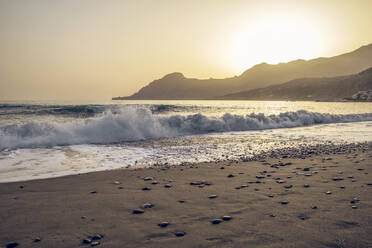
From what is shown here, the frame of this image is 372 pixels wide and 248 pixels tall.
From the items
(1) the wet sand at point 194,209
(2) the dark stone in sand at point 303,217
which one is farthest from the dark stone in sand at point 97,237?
(2) the dark stone in sand at point 303,217

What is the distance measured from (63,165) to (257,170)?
5200 mm

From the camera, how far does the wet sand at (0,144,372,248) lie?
3090 mm

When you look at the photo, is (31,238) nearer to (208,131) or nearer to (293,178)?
(293,178)

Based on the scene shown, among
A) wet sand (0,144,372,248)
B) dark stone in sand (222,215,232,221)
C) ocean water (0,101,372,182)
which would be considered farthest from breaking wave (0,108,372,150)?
dark stone in sand (222,215,232,221)

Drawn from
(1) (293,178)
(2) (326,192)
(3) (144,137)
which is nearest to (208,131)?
(3) (144,137)

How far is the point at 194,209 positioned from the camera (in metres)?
4.02

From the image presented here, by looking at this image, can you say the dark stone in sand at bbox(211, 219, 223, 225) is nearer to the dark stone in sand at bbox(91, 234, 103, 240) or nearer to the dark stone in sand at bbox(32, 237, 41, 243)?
the dark stone in sand at bbox(91, 234, 103, 240)

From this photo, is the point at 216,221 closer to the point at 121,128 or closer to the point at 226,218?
the point at 226,218

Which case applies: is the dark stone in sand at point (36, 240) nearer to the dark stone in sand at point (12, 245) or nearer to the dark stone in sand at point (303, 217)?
the dark stone in sand at point (12, 245)

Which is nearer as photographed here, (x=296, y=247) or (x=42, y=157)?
(x=296, y=247)

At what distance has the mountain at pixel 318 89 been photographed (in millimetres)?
124438

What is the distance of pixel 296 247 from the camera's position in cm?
284

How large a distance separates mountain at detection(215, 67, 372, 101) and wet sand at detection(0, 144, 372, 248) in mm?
123893

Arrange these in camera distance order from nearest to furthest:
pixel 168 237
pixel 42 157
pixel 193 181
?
pixel 168 237 → pixel 193 181 → pixel 42 157
